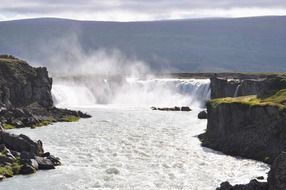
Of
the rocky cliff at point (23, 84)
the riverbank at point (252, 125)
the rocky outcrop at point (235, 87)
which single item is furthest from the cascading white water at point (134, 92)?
the riverbank at point (252, 125)

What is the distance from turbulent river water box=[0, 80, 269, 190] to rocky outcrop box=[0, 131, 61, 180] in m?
1.50

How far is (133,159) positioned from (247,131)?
16.4m

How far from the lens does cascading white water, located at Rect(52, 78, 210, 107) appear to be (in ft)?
571

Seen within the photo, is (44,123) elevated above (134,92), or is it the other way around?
(134,92)

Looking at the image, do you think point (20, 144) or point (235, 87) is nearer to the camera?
point (20, 144)

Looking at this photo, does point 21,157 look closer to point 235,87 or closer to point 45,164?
point 45,164

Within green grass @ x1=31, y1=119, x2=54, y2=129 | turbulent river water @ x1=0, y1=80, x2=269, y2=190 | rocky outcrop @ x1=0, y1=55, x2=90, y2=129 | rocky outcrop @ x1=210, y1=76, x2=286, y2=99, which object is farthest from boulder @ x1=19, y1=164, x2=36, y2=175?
rocky outcrop @ x1=210, y1=76, x2=286, y2=99

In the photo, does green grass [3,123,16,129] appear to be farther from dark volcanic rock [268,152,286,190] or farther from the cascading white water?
dark volcanic rock [268,152,286,190]

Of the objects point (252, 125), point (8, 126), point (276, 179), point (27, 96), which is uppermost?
point (252, 125)

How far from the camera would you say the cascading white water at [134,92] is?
174125 mm

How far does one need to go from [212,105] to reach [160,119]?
31496 millimetres

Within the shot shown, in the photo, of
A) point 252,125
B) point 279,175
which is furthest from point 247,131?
point 279,175

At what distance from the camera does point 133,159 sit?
76438 millimetres

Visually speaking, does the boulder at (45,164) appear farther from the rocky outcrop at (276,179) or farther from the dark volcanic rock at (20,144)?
the rocky outcrop at (276,179)
